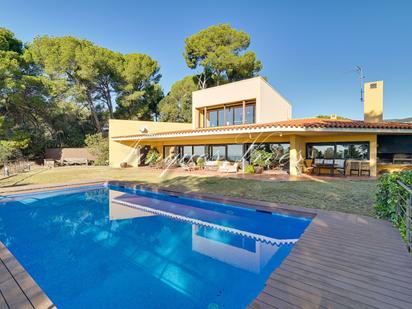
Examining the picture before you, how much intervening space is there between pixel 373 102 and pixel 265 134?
6.70 metres

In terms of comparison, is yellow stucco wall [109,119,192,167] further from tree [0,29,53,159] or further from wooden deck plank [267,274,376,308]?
wooden deck plank [267,274,376,308]

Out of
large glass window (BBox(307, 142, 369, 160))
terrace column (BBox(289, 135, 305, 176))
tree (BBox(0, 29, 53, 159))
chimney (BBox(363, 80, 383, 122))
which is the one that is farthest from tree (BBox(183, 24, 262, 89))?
tree (BBox(0, 29, 53, 159))

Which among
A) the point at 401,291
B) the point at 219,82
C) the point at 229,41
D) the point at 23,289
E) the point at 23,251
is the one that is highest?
the point at 229,41

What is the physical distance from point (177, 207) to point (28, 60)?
23695 mm

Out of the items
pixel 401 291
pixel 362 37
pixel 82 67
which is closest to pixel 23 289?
pixel 401 291

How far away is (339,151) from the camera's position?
13.6m

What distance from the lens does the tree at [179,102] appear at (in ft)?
97.3

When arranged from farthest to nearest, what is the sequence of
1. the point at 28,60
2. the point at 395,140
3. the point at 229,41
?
the point at 229,41, the point at 28,60, the point at 395,140

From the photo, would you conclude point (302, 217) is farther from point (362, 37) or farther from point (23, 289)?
point (362, 37)

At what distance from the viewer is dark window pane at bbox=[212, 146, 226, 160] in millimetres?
17536

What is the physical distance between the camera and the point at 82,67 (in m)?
22.8

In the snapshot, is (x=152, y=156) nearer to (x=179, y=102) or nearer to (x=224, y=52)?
(x=179, y=102)

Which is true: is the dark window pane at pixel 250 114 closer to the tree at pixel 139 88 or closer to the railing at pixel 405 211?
the railing at pixel 405 211

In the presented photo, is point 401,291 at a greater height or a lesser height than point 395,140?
lesser
